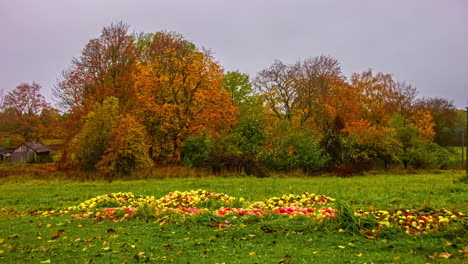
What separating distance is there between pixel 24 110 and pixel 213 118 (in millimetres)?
38493

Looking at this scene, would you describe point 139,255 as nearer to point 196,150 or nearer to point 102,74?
point 196,150

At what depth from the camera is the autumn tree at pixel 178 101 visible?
27578mm

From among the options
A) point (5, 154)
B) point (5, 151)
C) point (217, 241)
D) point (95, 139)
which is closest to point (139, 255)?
point (217, 241)

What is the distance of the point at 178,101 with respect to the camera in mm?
28625

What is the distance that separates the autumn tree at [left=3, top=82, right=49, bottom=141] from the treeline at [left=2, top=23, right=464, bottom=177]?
2096 centimetres

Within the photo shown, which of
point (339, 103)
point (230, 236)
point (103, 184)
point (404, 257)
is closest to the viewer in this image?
point (404, 257)

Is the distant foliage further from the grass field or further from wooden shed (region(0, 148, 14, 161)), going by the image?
wooden shed (region(0, 148, 14, 161))

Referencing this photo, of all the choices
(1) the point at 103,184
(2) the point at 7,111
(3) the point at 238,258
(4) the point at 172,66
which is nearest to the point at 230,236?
(3) the point at 238,258

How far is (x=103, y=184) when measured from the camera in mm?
16469

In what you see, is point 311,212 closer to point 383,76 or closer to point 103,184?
point 103,184

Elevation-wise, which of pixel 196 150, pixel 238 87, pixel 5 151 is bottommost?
pixel 5 151

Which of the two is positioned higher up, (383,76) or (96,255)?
(383,76)

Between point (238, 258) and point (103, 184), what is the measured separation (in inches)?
502

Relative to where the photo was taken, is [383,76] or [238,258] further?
[383,76]
